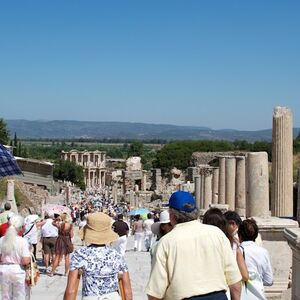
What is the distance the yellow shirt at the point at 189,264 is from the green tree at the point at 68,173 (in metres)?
122

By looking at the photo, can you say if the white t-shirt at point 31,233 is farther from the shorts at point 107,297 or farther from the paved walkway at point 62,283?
the shorts at point 107,297

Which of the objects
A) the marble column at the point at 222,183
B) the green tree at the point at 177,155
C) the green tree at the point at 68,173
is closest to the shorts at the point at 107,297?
the marble column at the point at 222,183

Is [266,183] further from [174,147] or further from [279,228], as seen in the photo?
[174,147]

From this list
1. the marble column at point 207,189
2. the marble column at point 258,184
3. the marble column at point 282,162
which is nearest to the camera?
the marble column at point 258,184

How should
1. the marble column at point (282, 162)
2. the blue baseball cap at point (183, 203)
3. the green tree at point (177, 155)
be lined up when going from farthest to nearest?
the green tree at point (177, 155)
the marble column at point (282, 162)
the blue baseball cap at point (183, 203)

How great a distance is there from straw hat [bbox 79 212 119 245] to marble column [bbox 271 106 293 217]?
46.4 feet

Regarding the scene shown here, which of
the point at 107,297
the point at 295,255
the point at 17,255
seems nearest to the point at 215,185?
the point at 17,255

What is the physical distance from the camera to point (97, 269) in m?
6.32

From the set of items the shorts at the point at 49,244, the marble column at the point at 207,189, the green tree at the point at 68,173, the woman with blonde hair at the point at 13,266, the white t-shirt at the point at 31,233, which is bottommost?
the green tree at the point at 68,173

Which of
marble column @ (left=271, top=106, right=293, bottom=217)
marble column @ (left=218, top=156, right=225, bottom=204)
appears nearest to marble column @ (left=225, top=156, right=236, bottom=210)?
marble column @ (left=218, top=156, right=225, bottom=204)

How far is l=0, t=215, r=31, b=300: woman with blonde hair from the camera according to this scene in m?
8.60

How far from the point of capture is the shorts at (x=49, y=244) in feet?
51.4

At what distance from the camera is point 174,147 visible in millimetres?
124562

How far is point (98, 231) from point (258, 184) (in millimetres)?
12804
